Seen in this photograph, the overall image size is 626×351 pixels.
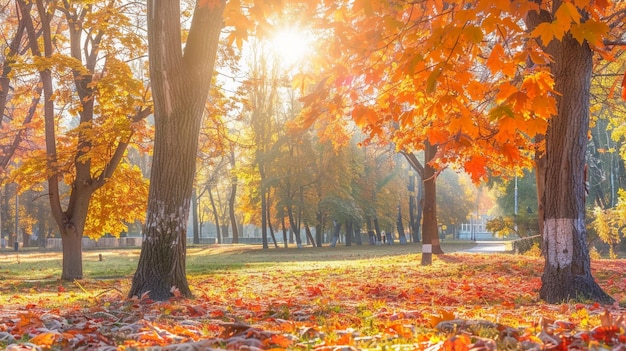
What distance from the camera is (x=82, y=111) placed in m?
16.9

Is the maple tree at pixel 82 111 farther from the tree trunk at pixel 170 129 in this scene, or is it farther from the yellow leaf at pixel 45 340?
the yellow leaf at pixel 45 340

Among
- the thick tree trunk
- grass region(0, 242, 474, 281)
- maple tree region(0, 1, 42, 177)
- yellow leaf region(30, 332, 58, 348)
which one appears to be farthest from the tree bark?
grass region(0, 242, 474, 281)

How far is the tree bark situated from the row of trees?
2 centimetres

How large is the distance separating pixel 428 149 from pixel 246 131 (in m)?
29.8

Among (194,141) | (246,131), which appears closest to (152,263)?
(194,141)

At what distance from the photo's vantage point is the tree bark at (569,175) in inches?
319

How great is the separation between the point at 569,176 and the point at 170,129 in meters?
5.54

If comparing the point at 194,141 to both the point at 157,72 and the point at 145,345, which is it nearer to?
the point at 157,72

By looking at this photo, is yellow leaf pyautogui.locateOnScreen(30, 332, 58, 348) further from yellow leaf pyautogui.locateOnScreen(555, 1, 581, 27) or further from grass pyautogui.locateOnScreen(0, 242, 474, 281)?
grass pyautogui.locateOnScreen(0, 242, 474, 281)

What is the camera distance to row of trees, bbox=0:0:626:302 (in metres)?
5.78

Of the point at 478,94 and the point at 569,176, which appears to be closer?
the point at 478,94

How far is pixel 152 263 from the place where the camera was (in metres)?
8.83

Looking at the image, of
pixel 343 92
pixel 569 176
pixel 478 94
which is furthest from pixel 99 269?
pixel 478 94

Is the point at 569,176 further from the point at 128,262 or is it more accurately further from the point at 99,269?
the point at 128,262
